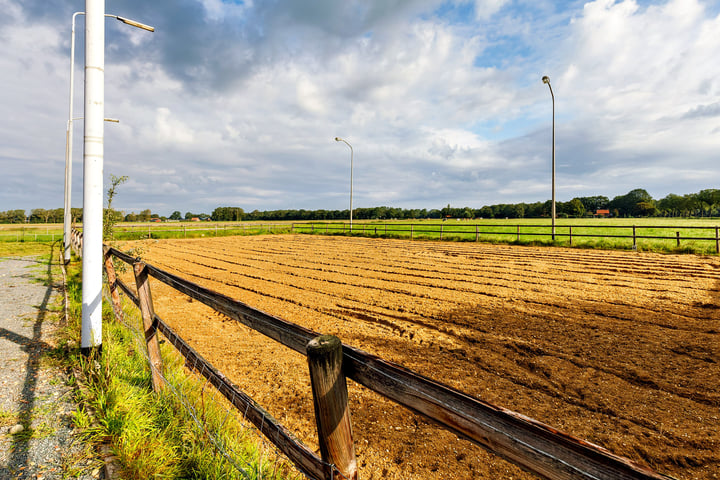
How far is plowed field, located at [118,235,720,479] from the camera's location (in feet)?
10.7

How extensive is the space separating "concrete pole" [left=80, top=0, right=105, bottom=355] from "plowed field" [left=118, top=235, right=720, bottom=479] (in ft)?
5.46

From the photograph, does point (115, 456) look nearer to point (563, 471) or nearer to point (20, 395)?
point (20, 395)

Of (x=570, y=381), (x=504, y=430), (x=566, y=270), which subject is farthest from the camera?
(x=566, y=270)

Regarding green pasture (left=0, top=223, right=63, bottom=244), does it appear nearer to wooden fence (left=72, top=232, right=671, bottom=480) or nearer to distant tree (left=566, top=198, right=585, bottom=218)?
wooden fence (left=72, top=232, right=671, bottom=480)

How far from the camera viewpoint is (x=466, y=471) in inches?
117

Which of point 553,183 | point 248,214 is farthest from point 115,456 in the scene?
point 248,214

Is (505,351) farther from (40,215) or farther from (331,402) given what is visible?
(40,215)

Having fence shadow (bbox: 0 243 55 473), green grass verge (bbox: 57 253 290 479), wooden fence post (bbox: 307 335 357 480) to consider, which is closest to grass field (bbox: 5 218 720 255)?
fence shadow (bbox: 0 243 55 473)

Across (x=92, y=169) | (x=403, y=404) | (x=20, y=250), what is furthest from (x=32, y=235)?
(x=403, y=404)

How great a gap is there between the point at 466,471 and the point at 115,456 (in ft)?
9.04

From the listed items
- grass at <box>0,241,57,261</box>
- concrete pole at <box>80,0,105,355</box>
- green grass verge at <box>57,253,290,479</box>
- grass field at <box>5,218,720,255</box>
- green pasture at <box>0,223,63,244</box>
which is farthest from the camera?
green pasture at <box>0,223,63,244</box>

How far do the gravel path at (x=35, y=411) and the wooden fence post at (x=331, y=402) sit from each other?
190 cm

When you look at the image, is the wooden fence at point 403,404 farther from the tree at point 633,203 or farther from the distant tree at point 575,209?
the tree at point 633,203

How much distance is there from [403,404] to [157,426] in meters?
2.57
